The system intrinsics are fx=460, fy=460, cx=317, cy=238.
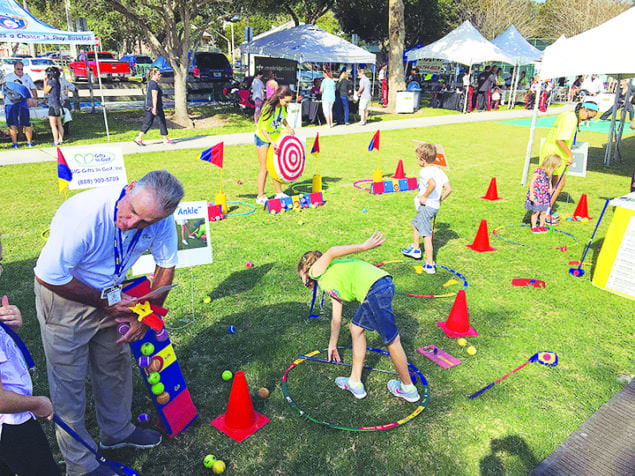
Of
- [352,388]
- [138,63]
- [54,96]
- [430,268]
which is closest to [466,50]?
[54,96]

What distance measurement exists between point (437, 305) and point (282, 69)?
20.6 metres

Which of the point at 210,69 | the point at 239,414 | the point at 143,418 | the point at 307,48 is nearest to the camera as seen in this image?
the point at 239,414

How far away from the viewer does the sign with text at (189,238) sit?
5.15 m

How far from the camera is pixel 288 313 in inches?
210

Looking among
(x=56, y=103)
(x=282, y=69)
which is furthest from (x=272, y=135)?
(x=282, y=69)

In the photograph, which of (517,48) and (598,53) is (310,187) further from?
(517,48)

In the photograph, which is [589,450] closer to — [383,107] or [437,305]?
[437,305]

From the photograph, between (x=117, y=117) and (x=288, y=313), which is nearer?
(x=288, y=313)

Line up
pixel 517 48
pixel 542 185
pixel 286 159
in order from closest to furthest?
pixel 542 185 < pixel 286 159 < pixel 517 48

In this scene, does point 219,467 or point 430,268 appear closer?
point 219,467

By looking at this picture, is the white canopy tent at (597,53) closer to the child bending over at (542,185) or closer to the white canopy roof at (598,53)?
the white canopy roof at (598,53)

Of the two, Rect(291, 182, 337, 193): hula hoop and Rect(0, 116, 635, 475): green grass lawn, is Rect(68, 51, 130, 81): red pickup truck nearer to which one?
Rect(0, 116, 635, 475): green grass lawn

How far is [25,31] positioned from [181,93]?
222 inches

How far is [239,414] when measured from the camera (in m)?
3.61
